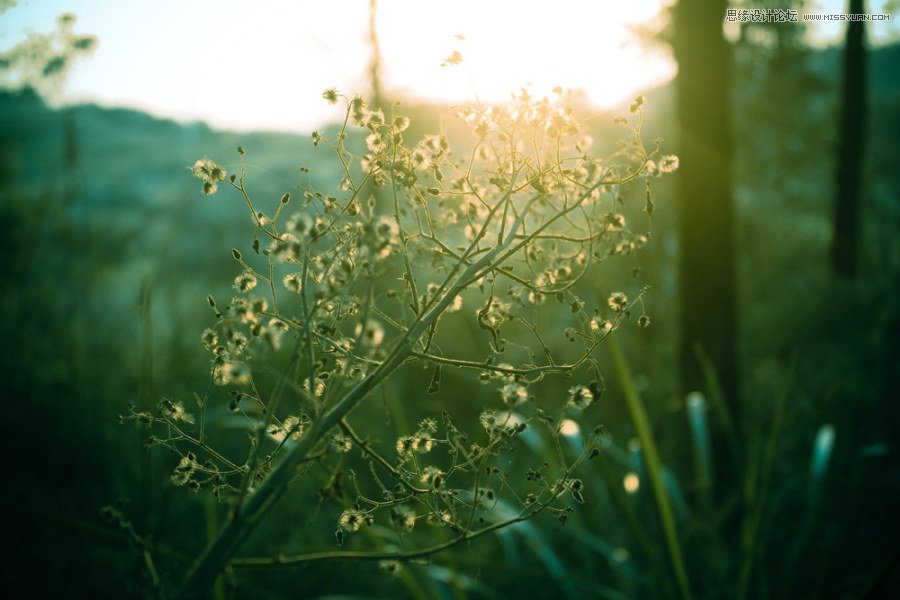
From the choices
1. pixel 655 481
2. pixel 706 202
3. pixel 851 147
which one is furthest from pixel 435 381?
pixel 851 147

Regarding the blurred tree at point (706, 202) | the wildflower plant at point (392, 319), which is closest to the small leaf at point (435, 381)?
the wildflower plant at point (392, 319)

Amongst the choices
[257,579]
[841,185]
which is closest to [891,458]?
[257,579]

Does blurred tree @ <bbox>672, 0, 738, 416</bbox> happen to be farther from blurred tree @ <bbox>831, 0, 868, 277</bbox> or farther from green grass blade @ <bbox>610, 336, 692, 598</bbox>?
blurred tree @ <bbox>831, 0, 868, 277</bbox>

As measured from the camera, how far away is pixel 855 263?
11.2 meters

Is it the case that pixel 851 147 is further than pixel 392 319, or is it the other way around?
pixel 851 147

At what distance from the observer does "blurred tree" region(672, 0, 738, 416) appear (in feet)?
14.7

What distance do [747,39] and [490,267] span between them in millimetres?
17488

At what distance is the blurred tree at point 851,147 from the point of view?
1166 cm

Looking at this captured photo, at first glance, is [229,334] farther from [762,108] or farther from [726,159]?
[762,108]

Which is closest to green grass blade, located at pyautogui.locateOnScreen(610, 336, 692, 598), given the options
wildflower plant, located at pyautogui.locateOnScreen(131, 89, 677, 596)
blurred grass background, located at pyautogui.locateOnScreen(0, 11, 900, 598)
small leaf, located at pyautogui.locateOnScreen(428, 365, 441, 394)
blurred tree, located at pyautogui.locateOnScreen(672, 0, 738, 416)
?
blurred grass background, located at pyautogui.locateOnScreen(0, 11, 900, 598)

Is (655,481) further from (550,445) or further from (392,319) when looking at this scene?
(550,445)

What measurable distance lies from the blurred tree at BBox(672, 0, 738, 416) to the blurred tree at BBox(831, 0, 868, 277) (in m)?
8.78

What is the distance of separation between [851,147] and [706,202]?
976cm

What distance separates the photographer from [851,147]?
38.8 feet
